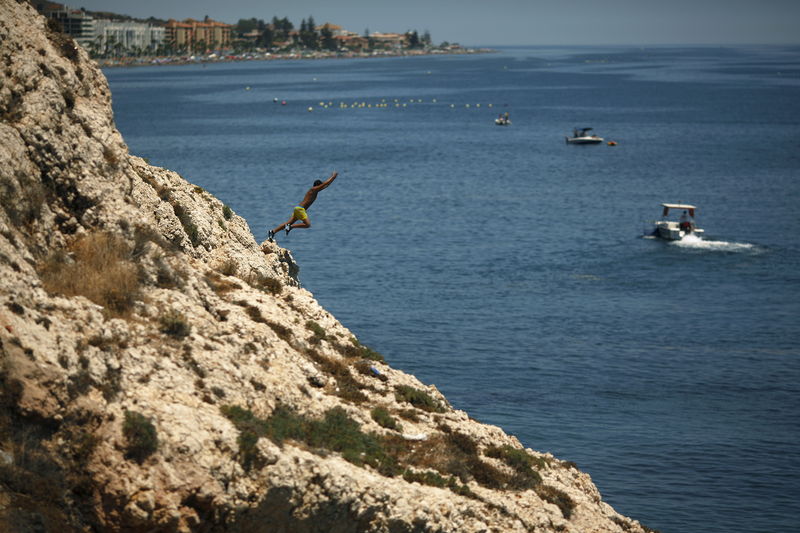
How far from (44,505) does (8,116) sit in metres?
7.16

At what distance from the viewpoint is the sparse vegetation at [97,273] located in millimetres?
15812

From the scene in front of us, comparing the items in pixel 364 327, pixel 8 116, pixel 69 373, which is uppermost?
pixel 8 116

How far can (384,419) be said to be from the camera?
18.3 m

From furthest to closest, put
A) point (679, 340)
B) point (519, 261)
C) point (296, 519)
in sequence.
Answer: point (519, 261), point (679, 340), point (296, 519)

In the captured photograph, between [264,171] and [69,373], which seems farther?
[264,171]

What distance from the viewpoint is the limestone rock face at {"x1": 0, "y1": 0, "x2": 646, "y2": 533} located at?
44.5 feet

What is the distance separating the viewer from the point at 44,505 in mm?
13219

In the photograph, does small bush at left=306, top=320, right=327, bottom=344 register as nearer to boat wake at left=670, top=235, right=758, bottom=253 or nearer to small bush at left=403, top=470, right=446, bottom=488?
small bush at left=403, top=470, right=446, bottom=488

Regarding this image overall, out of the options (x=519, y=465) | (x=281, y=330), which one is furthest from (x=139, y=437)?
(x=519, y=465)

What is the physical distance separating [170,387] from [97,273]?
2421 mm

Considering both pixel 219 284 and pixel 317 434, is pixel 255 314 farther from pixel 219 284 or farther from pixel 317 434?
pixel 317 434

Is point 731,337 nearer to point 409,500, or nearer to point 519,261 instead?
point 519,261

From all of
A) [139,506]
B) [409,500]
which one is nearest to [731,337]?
[409,500]

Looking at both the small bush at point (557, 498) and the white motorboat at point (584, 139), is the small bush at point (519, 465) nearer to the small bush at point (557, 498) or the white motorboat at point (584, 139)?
the small bush at point (557, 498)
